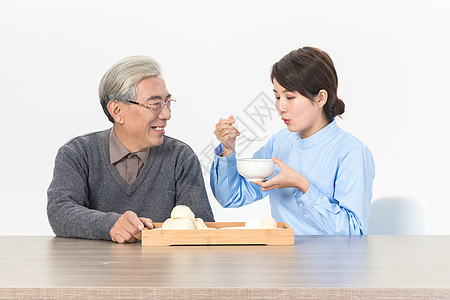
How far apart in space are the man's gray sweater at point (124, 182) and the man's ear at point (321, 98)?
0.53m

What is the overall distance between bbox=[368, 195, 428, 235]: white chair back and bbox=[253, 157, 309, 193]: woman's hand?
68cm

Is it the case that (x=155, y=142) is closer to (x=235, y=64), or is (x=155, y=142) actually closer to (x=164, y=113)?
(x=164, y=113)

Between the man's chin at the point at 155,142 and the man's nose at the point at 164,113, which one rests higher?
the man's nose at the point at 164,113

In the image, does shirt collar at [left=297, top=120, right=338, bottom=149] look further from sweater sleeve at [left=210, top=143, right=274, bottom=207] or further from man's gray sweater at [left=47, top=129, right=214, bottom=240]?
man's gray sweater at [left=47, top=129, right=214, bottom=240]

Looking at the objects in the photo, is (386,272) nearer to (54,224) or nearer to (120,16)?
(54,224)

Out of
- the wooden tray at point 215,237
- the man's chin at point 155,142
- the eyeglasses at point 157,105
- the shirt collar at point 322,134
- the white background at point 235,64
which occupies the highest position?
the white background at point 235,64

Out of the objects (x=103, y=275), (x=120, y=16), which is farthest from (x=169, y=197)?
(x=120, y=16)

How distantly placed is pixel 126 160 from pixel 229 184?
43cm

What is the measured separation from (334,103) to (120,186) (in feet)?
2.89

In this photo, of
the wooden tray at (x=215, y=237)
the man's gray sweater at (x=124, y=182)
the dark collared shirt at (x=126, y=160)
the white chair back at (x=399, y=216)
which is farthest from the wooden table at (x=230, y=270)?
the white chair back at (x=399, y=216)

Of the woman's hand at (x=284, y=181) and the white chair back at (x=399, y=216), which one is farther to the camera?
the white chair back at (x=399, y=216)

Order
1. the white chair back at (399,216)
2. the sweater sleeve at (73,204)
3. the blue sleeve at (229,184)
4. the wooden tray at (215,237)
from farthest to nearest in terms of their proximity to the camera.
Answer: the white chair back at (399,216)
the blue sleeve at (229,184)
the sweater sleeve at (73,204)
the wooden tray at (215,237)

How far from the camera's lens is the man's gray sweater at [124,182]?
7.11ft

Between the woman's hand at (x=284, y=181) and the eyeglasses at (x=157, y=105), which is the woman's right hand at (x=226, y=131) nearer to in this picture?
the eyeglasses at (x=157, y=105)
